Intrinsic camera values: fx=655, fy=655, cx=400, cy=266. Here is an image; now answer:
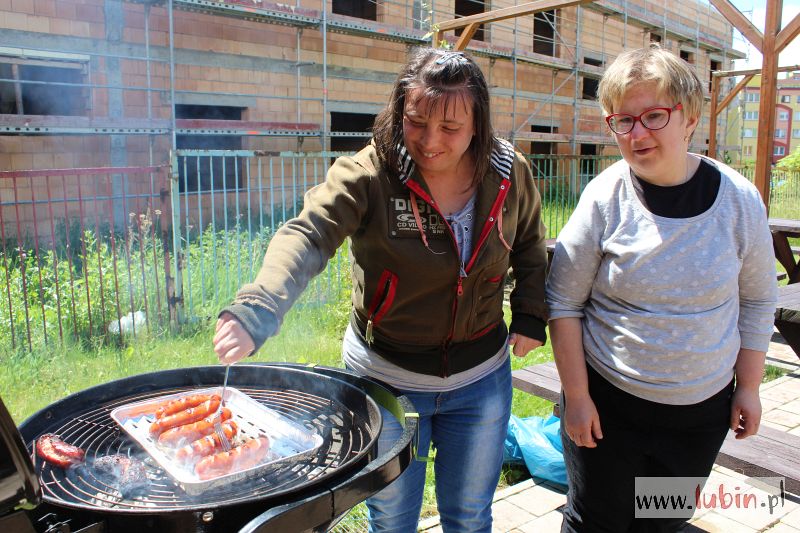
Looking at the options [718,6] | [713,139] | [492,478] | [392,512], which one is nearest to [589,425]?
[492,478]

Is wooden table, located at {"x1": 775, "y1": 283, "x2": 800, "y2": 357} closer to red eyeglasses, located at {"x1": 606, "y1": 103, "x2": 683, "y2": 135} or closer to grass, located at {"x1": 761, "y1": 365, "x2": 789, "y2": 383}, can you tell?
grass, located at {"x1": 761, "y1": 365, "x2": 789, "y2": 383}

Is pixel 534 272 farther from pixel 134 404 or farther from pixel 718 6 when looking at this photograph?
pixel 718 6

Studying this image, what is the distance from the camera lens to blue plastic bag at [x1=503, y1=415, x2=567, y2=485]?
3254 millimetres

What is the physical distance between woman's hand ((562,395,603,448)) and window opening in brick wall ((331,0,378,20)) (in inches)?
476

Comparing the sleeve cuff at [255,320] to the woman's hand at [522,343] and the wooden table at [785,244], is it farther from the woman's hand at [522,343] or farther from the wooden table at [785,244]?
the wooden table at [785,244]

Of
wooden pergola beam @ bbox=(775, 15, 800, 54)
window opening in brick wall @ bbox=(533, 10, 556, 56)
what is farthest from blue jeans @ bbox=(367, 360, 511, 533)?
window opening in brick wall @ bbox=(533, 10, 556, 56)

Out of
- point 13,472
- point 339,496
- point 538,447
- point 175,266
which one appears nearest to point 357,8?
point 175,266

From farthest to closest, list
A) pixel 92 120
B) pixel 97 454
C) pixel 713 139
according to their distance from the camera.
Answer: pixel 713 139 < pixel 92 120 < pixel 97 454

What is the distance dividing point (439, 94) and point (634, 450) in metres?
1.24

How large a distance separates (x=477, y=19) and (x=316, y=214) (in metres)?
6.90

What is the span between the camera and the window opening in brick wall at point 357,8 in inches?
511

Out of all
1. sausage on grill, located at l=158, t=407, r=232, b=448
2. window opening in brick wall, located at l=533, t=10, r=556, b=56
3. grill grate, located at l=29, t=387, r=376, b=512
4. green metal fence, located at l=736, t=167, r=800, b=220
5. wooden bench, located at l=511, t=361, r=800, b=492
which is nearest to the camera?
grill grate, located at l=29, t=387, r=376, b=512

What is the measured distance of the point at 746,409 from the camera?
2.04 m

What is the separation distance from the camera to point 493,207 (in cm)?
201
